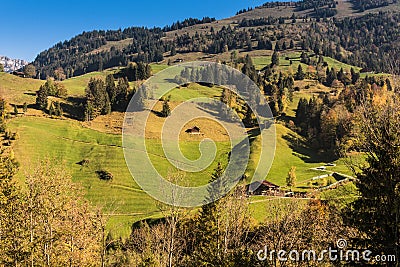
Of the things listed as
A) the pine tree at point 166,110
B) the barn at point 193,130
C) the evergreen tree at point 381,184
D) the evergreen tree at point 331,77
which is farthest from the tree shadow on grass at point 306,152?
the evergreen tree at point 381,184

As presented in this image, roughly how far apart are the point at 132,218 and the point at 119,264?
1997cm

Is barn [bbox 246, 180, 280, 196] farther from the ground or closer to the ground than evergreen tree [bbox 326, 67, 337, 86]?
closer to the ground

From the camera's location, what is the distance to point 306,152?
10456cm

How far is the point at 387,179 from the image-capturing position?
12.7 meters

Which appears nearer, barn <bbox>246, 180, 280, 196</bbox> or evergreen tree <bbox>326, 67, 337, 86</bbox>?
barn <bbox>246, 180, 280, 196</bbox>

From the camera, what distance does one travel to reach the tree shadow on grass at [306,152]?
9881 cm

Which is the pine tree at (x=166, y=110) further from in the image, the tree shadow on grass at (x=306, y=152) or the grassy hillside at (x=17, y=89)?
the grassy hillside at (x=17, y=89)

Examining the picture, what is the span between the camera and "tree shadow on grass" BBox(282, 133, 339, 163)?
9881 cm

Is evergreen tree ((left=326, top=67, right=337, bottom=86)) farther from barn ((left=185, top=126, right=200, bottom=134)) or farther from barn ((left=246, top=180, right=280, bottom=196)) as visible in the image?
barn ((left=246, top=180, right=280, bottom=196))

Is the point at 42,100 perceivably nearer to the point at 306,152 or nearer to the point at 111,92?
the point at 111,92

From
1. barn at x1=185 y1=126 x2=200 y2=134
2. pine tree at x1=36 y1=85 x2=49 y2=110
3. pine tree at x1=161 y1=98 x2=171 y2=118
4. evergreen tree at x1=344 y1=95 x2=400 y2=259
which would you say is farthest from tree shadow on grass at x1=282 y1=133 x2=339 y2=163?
evergreen tree at x1=344 y1=95 x2=400 y2=259

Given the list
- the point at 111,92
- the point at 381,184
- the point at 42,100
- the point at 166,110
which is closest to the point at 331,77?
the point at 166,110

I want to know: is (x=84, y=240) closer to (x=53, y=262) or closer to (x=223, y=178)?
(x=53, y=262)

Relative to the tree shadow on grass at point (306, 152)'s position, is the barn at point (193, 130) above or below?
above
